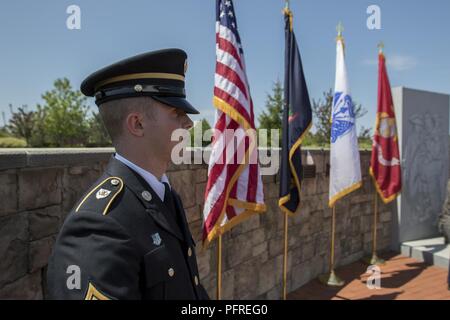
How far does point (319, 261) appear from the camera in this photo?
18.3ft

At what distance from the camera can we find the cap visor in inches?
54.2

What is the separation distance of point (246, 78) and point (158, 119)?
227 cm

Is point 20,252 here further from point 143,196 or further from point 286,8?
point 286,8

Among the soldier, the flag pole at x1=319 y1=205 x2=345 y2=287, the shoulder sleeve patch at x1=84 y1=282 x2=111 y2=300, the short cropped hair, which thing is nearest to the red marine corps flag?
the flag pole at x1=319 y1=205 x2=345 y2=287

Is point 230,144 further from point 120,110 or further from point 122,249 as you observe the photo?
point 122,249

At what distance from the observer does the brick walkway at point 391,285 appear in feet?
15.5

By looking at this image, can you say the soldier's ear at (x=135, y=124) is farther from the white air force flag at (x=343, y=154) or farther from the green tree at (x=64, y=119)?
the green tree at (x=64, y=119)

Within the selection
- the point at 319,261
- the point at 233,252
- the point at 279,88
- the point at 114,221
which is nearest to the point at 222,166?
the point at 233,252

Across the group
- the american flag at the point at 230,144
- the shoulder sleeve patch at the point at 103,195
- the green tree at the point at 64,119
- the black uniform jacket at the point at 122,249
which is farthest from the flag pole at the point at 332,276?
the green tree at the point at 64,119

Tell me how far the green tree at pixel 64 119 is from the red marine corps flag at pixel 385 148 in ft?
62.4

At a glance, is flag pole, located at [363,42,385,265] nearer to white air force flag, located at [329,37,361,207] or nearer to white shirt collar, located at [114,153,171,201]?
white air force flag, located at [329,37,361,207]

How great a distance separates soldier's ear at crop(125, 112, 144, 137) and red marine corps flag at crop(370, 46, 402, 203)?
18.8 ft

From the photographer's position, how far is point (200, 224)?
3.46 meters
